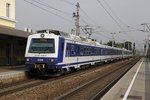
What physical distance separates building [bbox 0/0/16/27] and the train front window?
42.7 ft

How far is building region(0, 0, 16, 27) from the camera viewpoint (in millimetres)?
32531

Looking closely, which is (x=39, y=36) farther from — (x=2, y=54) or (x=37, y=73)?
(x=2, y=54)

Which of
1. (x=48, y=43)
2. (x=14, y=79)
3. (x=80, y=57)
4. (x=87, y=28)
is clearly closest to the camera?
(x=14, y=79)

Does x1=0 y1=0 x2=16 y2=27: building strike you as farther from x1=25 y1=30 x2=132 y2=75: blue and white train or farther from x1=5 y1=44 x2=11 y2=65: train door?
x1=25 y1=30 x2=132 y2=75: blue and white train

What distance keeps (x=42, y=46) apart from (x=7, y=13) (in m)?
15.9

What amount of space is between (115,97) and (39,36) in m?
9.56

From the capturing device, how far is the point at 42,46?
20.0 meters

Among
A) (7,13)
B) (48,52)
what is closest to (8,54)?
(7,13)

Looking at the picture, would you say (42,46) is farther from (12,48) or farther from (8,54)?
(8,54)

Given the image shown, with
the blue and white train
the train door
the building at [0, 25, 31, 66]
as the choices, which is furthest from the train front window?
the train door

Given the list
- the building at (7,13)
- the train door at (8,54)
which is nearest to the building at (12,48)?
the train door at (8,54)

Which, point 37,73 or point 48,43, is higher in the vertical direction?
point 48,43

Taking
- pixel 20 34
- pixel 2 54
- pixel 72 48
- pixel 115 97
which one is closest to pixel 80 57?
pixel 72 48

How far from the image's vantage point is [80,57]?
2566 cm
